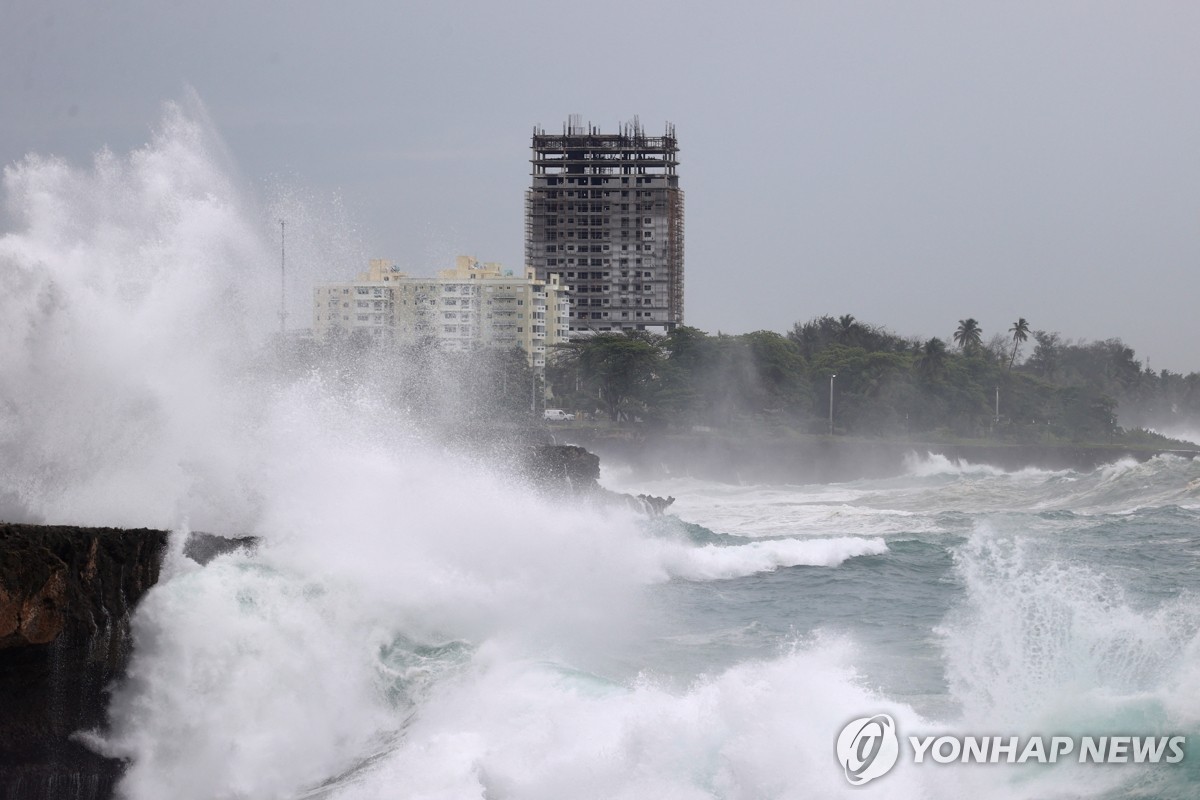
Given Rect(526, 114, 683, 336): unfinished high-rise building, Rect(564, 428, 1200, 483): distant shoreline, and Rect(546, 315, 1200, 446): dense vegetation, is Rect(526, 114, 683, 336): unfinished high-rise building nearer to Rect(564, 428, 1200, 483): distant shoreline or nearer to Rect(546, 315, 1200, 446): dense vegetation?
Rect(546, 315, 1200, 446): dense vegetation

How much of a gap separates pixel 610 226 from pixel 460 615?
11518cm

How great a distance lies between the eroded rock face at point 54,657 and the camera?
32.9 feet

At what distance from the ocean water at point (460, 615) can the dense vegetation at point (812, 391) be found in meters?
54.6

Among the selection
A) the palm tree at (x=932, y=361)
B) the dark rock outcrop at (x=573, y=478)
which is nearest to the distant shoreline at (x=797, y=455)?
the palm tree at (x=932, y=361)

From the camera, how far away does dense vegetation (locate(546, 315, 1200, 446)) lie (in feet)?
263

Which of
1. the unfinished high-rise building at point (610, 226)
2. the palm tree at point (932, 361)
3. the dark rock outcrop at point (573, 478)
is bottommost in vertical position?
the dark rock outcrop at point (573, 478)

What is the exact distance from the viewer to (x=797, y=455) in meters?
70.1

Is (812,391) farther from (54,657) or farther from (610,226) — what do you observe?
(54,657)

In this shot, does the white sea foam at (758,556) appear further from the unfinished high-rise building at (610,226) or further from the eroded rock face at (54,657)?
the unfinished high-rise building at (610,226)

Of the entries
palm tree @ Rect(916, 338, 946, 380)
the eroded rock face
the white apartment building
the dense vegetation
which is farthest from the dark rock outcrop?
palm tree @ Rect(916, 338, 946, 380)

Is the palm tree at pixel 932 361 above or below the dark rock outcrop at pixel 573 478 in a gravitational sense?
above

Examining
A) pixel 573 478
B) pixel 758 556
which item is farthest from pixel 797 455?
pixel 758 556

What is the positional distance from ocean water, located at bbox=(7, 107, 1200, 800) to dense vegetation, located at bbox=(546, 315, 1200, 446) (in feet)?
179

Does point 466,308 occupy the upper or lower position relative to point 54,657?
upper
